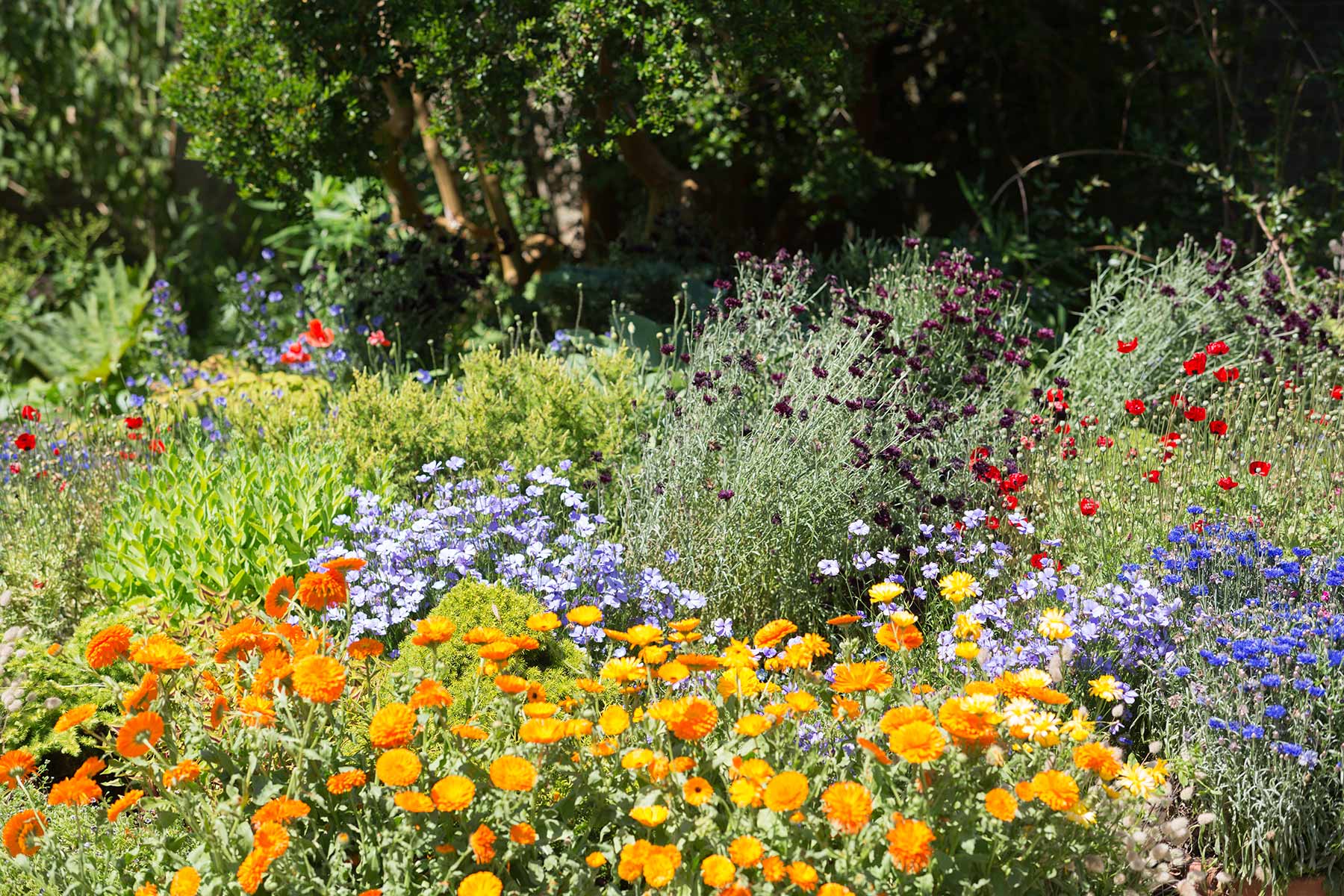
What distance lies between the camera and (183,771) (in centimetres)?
220

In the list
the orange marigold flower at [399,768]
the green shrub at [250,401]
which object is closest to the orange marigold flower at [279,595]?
the orange marigold flower at [399,768]

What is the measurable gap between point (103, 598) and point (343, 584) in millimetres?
2052

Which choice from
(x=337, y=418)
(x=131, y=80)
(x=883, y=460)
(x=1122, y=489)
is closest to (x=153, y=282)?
(x=131, y=80)

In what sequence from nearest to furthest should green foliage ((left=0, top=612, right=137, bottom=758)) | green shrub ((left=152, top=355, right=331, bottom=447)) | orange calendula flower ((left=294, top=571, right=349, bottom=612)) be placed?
orange calendula flower ((left=294, top=571, right=349, bottom=612)), green foliage ((left=0, top=612, right=137, bottom=758)), green shrub ((left=152, top=355, right=331, bottom=447))

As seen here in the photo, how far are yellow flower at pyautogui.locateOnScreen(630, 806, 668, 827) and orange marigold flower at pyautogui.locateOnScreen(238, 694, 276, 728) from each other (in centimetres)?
75

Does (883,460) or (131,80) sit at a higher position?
(131,80)

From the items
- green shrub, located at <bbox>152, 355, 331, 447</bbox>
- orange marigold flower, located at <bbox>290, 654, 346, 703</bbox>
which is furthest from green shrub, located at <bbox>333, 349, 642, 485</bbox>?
orange marigold flower, located at <bbox>290, 654, 346, 703</bbox>

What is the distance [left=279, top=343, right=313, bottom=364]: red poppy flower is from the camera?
5.81 metres

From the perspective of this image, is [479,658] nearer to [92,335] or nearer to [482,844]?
[482,844]

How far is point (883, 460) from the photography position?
13.0 ft

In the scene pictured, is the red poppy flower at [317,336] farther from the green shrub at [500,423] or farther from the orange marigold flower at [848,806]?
the orange marigold flower at [848,806]

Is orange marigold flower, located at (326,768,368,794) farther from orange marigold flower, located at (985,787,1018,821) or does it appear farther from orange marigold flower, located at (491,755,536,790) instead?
orange marigold flower, located at (985,787,1018,821)

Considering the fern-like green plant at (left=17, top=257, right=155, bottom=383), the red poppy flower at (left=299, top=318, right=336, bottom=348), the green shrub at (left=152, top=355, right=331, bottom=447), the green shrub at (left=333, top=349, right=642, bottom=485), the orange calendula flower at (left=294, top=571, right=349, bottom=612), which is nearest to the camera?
the orange calendula flower at (left=294, top=571, right=349, bottom=612)

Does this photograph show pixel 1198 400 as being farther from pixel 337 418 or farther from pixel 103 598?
pixel 103 598
